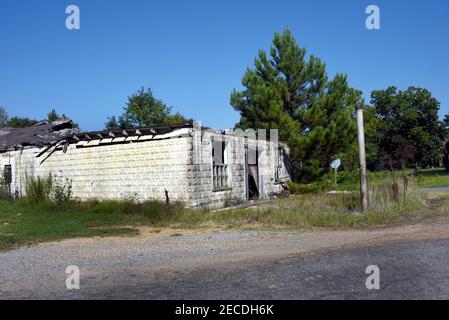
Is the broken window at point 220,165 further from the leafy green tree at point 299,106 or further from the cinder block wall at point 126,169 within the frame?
the leafy green tree at point 299,106

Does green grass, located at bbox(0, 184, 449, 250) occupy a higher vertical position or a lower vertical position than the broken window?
lower

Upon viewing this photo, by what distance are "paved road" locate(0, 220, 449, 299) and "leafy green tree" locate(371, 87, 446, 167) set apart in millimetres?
42700

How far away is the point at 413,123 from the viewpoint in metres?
51.7

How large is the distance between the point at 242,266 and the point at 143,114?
3335 centimetres

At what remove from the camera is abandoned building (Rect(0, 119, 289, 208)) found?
44.1 ft

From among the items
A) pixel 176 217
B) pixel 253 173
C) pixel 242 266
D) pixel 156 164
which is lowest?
pixel 242 266

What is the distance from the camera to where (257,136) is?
18.8 m

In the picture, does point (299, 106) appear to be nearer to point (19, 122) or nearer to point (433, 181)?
point (433, 181)

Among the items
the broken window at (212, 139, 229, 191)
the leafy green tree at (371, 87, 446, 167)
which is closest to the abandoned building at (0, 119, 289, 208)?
the broken window at (212, 139, 229, 191)

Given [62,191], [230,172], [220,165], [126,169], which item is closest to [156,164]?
[126,169]

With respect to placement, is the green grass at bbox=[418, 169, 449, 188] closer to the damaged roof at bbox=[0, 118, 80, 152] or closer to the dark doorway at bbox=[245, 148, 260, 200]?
the dark doorway at bbox=[245, 148, 260, 200]

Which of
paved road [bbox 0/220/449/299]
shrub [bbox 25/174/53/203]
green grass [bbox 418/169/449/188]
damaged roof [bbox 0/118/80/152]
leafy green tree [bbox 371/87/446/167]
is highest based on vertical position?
leafy green tree [bbox 371/87/446/167]

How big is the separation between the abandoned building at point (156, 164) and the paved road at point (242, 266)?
4.79 m
